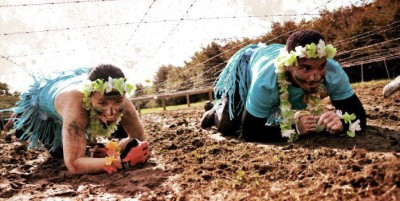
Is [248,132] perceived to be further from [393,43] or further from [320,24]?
[320,24]

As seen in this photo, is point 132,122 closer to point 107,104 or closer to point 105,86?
point 107,104

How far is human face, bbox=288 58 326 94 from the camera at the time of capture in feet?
8.85

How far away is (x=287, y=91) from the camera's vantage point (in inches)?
116

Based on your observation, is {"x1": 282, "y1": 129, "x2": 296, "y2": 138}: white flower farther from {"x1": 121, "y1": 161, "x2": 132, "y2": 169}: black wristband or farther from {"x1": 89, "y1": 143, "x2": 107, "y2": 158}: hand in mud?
{"x1": 89, "y1": 143, "x2": 107, "y2": 158}: hand in mud

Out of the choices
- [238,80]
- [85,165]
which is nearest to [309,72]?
[238,80]

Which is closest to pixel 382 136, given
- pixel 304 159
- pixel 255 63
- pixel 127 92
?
pixel 304 159

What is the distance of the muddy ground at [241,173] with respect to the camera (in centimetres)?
165

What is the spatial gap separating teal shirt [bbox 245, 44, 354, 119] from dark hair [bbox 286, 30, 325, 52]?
265 mm

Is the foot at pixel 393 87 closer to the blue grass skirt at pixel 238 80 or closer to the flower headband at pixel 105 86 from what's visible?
the blue grass skirt at pixel 238 80

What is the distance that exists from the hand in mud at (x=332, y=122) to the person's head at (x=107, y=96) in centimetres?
160

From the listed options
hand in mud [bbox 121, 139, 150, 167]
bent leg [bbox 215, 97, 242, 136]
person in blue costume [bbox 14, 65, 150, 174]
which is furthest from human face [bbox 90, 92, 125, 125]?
bent leg [bbox 215, 97, 242, 136]

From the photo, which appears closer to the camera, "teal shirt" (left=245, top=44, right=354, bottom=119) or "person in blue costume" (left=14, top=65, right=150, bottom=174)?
"person in blue costume" (left=14, top=65, right=150, bottom=174)

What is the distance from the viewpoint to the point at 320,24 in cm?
1662

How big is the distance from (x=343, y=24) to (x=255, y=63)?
1395 cm
